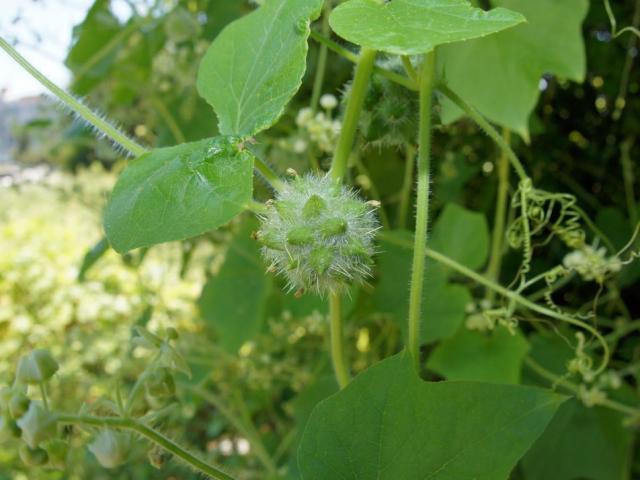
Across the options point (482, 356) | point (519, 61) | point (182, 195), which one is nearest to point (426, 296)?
point (482, 356)

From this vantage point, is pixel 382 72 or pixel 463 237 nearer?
pixel 382 72

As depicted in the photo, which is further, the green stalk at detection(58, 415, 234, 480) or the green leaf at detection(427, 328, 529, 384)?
the green leaf at detection(427, 328, 529, 384)

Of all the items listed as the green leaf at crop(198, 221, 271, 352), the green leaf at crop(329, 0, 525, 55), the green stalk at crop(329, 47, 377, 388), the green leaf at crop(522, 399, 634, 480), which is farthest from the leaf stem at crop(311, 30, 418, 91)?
the green leaf at crop(522, 399, 634, 480)

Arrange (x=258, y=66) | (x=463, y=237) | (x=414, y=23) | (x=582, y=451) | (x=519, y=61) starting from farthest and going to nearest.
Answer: (x=582, y=451) → (x=463, y=237) → (x=519, y=61) → (x=258, y=66) → (x=414, y=23)

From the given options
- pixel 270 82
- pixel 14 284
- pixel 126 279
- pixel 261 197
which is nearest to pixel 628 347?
pixel 261 197

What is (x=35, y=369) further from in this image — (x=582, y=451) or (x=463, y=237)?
(x=582, y=451)

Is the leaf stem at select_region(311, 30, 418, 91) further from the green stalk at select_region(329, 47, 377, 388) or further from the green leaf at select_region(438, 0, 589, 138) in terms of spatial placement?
the green leaf at select_region(438, 0, 589, 138)
